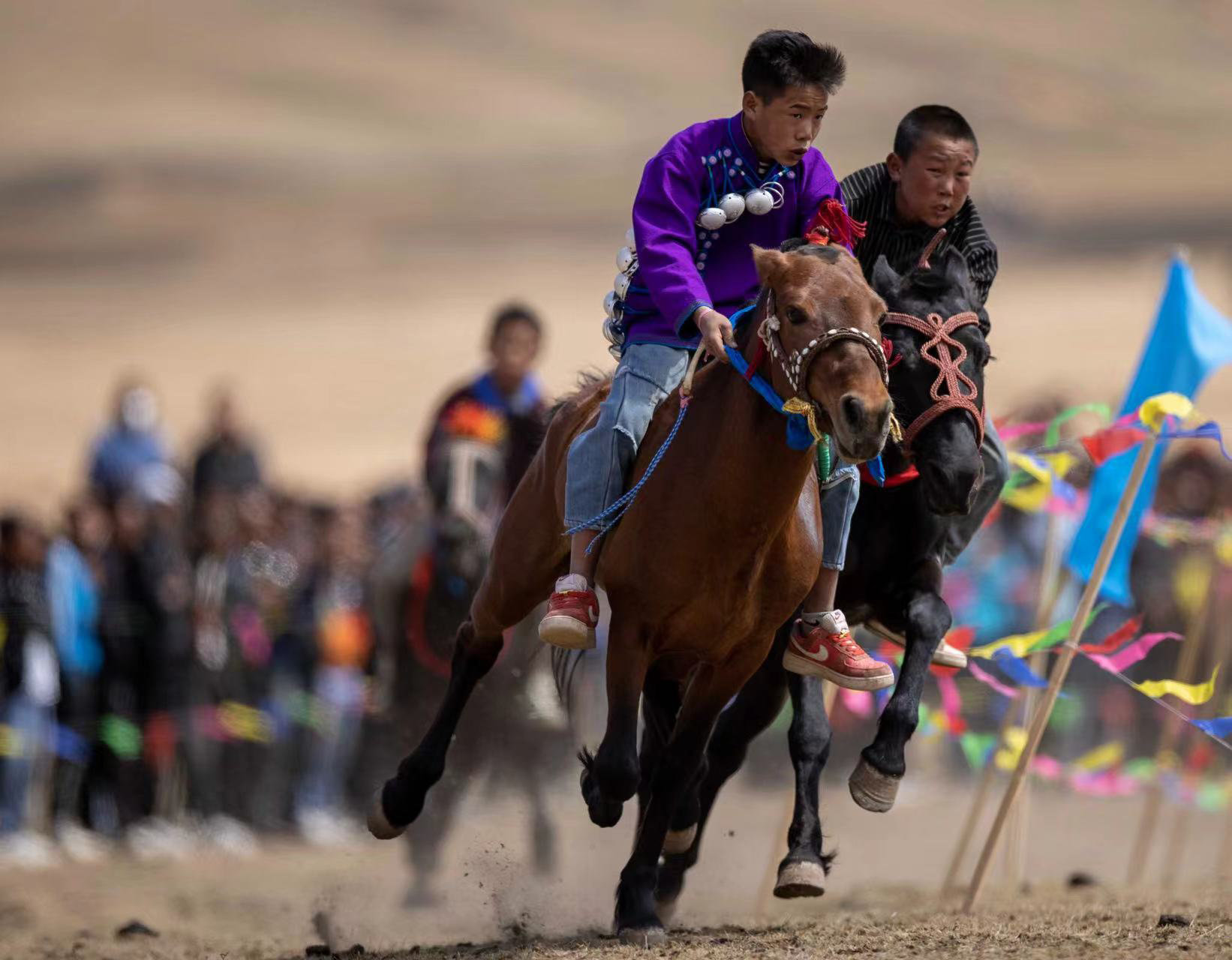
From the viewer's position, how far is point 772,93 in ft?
20.8

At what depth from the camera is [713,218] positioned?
6457 millimetres

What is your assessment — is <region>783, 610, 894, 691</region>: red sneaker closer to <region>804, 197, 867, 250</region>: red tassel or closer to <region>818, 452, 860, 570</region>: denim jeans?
<region>818, 452, 860, 570</region>: denim jeans

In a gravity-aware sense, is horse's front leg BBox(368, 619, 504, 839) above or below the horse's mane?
below

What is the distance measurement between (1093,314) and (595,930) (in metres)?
38.5

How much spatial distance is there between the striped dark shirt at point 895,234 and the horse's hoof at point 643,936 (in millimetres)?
2514

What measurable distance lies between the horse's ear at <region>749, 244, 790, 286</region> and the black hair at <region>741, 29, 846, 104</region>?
732 mm

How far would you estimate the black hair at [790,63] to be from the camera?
6.21 meters

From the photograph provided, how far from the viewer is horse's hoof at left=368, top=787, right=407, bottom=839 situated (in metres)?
7.59

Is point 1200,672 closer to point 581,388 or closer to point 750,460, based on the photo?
point 581,388

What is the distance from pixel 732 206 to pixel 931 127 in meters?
0.96

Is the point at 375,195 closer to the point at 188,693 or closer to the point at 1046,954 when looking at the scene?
the point at 188,693

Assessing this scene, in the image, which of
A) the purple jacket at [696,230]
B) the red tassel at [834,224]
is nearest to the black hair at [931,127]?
the purple jacket at [696,230]

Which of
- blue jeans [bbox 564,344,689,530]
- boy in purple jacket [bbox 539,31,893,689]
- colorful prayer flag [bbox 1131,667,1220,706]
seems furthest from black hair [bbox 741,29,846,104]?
colorful prayer flag [bbox 1131,667,1220,706]

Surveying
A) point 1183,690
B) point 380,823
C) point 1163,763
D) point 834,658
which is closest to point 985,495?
point 1183,690
